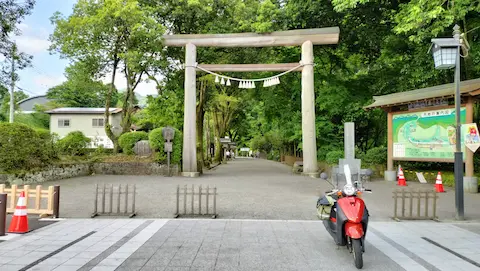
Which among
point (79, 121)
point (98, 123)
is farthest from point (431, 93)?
point (79, 121)

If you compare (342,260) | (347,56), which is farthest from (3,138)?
(347,56)

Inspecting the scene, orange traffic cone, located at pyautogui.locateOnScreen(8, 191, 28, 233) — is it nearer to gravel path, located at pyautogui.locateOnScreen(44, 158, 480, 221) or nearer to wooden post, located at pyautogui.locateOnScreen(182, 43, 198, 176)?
gravel path, located at pyautogui.locateOnScreen(44, 158, 480, 221)

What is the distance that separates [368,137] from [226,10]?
1273 cm

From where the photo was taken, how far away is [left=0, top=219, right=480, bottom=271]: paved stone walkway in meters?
4.69

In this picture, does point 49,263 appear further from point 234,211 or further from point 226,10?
point 226,10

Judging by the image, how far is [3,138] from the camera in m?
13.0

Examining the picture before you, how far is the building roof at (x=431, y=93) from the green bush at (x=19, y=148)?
15400 millimetres

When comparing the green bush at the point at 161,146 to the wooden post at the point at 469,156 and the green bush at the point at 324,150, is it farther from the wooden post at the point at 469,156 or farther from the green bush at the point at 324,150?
the wooden post at the point at 469,156

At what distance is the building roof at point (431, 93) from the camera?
11.9m

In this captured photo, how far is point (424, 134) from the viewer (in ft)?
46.4

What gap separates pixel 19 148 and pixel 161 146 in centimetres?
682

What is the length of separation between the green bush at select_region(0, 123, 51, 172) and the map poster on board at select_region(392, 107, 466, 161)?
52.2 ft

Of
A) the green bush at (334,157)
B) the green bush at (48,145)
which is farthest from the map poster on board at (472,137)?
the green bush at (48,145)

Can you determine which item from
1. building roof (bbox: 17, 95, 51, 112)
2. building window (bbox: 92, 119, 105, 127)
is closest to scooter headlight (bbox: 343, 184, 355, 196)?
building window (bbox: 92, 119, 105, 127)
